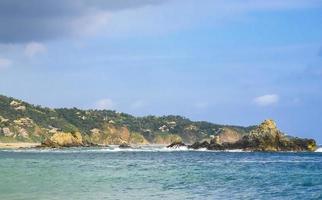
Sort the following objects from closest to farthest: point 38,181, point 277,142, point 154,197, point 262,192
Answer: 1. point 154,197
2. point 262,192
3. point 38,181
4. point 277,142

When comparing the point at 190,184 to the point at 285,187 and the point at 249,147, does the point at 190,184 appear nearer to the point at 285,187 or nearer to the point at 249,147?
the point at 285,187

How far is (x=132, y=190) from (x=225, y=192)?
21.1ft

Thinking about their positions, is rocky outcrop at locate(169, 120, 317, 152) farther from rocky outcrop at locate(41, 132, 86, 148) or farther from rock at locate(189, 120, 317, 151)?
rocky outcrop at locate(41, 132, 86, 148)

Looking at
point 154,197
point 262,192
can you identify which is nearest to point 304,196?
point 262,192

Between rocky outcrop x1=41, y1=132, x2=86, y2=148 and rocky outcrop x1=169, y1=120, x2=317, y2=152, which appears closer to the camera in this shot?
rocky outcrop x1=169, y1=120, x2=317, y2=152

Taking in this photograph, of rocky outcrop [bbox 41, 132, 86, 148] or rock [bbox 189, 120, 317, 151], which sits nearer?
rock [bbox 189, 120, 317, 151]

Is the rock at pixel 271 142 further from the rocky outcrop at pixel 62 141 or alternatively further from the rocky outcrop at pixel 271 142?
the rocky outcrop at pixel 62 141

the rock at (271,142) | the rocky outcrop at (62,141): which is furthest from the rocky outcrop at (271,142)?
the rocky outcrop at (62,141)

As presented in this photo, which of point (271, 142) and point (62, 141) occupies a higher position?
point (62, 141)

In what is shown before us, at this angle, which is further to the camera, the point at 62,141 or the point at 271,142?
the point at 62,141

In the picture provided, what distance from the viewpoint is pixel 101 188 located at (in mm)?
45156

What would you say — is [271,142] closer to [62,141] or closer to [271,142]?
[271,142]

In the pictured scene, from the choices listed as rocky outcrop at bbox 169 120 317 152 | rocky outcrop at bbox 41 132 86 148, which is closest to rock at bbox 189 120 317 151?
rocky outcrop at bbox 169 120 317 152

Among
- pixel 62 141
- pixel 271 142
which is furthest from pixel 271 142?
pixel 62 141
